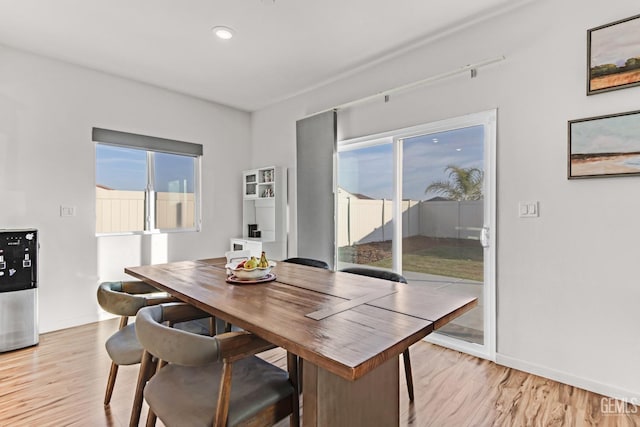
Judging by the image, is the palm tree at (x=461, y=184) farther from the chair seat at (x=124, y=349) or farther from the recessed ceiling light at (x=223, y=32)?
the chair seat at (x=124, y=349)

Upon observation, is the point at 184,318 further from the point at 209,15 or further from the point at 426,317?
the point at 209,15

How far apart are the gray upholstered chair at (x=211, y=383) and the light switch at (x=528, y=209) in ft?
6.67

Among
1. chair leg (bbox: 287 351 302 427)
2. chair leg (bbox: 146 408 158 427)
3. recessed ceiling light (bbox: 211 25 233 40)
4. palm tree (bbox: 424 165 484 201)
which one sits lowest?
chair leg (bbox: 146 408 158 427)

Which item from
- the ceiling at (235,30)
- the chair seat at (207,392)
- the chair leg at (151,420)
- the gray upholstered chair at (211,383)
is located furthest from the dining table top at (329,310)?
the ceiling at (235,30)

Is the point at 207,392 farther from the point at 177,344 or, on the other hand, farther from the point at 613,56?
the point at 613,56

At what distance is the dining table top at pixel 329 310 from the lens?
104 cm

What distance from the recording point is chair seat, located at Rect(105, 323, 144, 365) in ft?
5.56

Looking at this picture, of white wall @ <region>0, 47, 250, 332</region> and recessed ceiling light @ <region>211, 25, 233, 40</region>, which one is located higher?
recessed ceiling light @ <region>211, 25, 233, 40</region>

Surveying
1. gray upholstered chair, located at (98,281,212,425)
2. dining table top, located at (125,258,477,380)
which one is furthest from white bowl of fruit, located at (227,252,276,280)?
gray upholstered chair, located at (98,281,212,425)

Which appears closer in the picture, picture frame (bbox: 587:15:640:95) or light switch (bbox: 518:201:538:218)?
picture frame (bbox: 587:15:640:95)

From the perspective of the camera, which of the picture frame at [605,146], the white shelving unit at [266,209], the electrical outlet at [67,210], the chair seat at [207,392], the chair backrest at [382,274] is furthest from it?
the white shelving unit at [266,209]

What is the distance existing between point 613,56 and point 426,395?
245 cm

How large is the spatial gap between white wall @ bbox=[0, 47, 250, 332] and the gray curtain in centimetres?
159

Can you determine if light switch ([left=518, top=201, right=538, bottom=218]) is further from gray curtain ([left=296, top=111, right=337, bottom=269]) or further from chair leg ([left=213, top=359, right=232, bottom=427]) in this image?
chair leg ([left=213, top=359, right=232, bottom=427])
